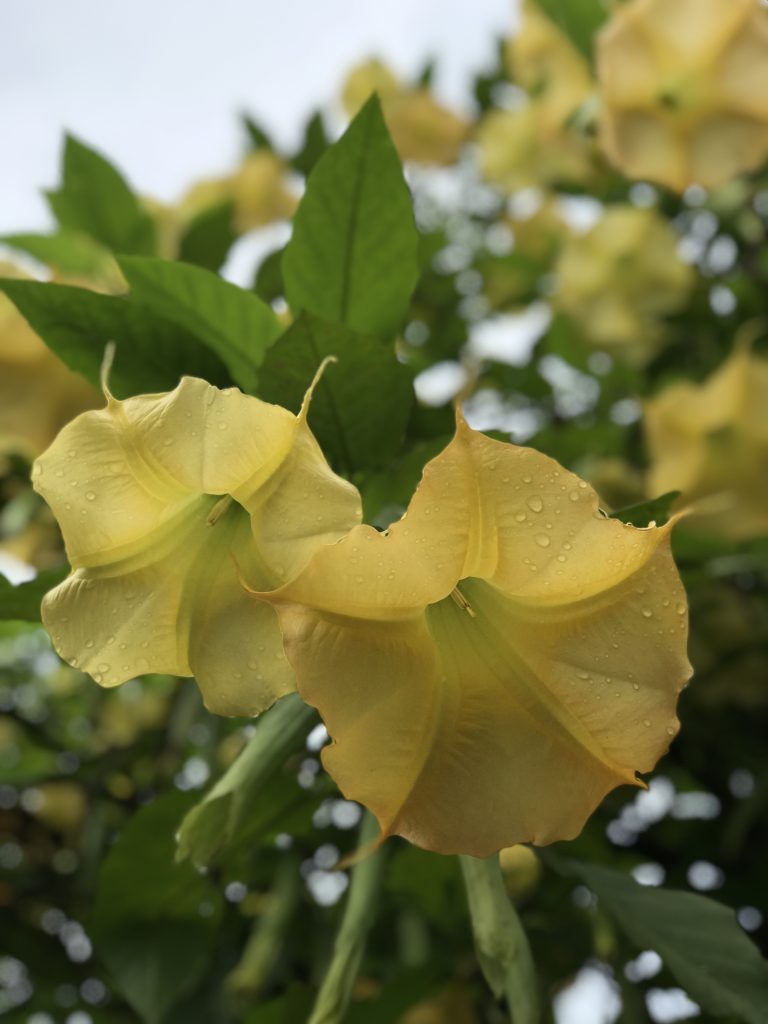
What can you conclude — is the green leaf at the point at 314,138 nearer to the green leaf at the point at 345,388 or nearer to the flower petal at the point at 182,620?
the green leaf at the point at 345,388

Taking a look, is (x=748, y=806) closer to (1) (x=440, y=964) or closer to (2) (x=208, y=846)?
(1) (x=440, y=964)

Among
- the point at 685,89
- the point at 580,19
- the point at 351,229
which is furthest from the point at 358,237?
the point at 580,19

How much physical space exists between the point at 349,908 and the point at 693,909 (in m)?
0.28

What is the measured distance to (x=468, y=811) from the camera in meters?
0.59

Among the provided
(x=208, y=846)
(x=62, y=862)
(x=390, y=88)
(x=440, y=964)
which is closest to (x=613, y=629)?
(x=208, y=846)

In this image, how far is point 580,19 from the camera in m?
1.40

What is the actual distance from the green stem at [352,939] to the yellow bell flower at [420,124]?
66.3 inches

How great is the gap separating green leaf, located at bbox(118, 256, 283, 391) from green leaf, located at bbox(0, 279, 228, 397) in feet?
0.06

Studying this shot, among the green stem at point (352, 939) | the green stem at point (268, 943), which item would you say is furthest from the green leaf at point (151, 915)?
the green stem at point (352, 939)

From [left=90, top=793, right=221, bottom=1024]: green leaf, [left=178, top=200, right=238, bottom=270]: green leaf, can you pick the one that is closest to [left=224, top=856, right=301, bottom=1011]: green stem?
[left=90, top=793, right=221, bottom=1024]: green leaf

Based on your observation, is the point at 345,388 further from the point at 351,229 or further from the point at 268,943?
the point at 268,943

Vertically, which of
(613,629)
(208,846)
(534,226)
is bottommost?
(534,226)

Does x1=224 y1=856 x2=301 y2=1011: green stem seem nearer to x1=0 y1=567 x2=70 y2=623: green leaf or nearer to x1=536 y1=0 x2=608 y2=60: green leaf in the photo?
x1=0 y1=567 x2=70 y2=623: green leaf

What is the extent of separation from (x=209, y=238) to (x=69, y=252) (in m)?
0.19
